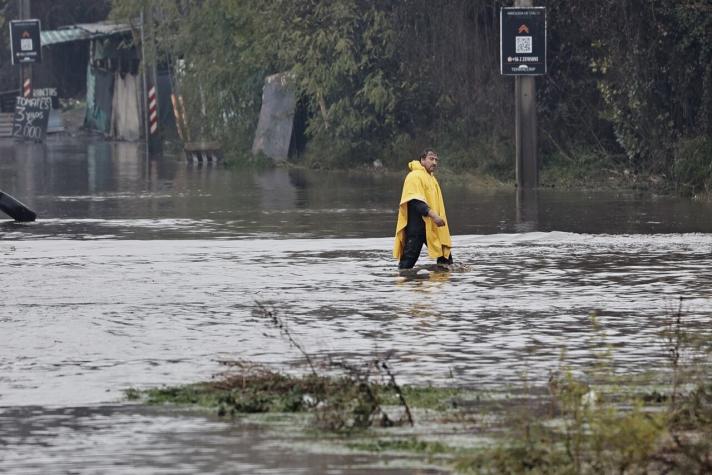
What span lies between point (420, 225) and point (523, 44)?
1054 centimetres

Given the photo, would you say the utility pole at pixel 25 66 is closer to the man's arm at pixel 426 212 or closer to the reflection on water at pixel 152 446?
the man's arm at pixel 426 212

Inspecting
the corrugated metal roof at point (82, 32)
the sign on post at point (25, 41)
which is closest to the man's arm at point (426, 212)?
the corrugated metal roof at point (82, 32)

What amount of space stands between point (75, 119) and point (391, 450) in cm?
6070

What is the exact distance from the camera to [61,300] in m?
15.5

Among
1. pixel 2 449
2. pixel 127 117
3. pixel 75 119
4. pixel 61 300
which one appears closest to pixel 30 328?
pixel 61 300

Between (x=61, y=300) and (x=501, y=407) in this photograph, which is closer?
(x=501, y=407)

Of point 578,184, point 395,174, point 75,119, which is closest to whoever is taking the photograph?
point 578,184

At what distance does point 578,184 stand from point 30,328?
16.8 metres

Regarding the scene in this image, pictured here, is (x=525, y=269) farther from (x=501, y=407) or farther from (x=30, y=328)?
(x=501, y=407)

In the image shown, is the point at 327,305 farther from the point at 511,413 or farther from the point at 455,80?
the point at 455,80

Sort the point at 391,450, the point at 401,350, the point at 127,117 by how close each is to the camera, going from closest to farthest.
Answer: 1. the point at 391,450
2. the point at 401,350
3. the point at 127,117

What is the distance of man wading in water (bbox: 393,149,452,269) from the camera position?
57.9 ft

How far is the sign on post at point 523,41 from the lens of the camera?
90.6 ft

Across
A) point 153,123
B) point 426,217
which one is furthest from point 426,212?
point 153,123
